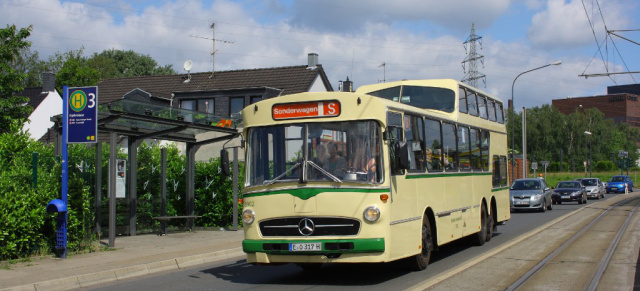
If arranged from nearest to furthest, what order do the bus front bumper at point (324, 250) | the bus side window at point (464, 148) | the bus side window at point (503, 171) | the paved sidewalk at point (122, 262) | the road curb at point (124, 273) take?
1. the bus front bumper at point (324, 250)
2. the road curb at point (124, 273)
3. the paved sidewalk at point (122, 262)
4. the bus side window at point (464, 148)
5. the bus side window at point (503, 171)

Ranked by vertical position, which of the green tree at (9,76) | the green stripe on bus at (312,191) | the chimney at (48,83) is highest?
the chimney at (48,83)

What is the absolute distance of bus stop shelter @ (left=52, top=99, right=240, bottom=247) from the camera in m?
15.5

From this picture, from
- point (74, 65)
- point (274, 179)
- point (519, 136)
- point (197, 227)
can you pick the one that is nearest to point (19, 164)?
point (274, 179)

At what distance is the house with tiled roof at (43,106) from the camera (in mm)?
50281

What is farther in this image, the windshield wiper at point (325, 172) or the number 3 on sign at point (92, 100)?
the number 3 on sign at point (92, 100)

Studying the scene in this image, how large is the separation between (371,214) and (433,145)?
323cm

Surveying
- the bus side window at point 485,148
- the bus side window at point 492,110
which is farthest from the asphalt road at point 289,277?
the bus side window at point 492,110

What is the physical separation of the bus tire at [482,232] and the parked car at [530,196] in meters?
15.3

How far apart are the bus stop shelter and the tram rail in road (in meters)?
7.83

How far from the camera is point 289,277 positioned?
1161 cm

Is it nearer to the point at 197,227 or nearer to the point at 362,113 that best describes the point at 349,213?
the point at 362,113

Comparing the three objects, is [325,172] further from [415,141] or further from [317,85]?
[317,85]

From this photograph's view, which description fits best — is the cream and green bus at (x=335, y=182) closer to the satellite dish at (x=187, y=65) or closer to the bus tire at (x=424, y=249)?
the bus tire at (x=424, y=249)

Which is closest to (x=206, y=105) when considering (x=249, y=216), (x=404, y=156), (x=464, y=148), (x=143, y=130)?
(x=143, y=130)
